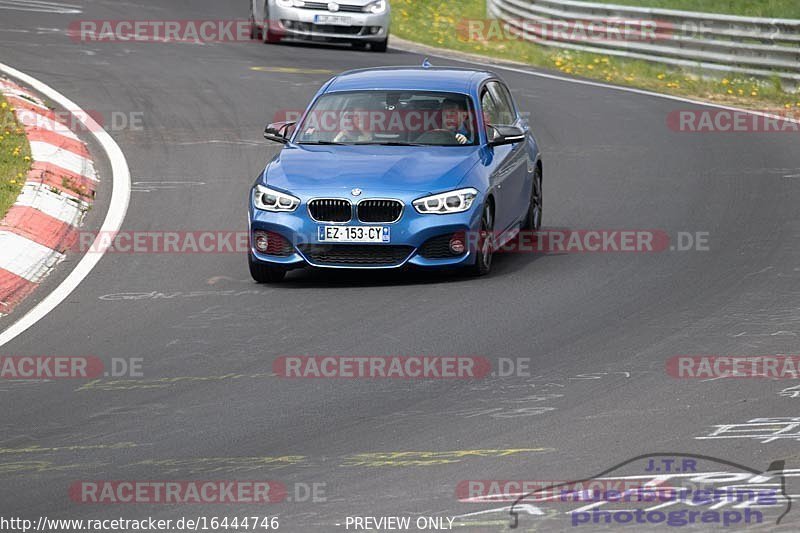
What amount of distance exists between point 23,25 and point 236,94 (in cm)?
825

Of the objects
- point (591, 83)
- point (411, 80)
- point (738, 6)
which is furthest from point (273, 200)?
point (738, 6)

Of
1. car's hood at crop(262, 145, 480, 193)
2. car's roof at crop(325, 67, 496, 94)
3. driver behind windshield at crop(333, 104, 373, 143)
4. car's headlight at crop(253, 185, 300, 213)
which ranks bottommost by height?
car's headlight at crop(253, 185, 300, 213)

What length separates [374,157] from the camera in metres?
12.3

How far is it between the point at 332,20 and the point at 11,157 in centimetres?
1224

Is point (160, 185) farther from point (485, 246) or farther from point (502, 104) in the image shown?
point (485, 246)

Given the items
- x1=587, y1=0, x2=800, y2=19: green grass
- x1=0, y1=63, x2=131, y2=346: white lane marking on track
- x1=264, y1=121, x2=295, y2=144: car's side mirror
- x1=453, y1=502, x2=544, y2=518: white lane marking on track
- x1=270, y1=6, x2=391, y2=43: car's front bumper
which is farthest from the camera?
x1=587, y1=0, x2=800, y2=19: green grass

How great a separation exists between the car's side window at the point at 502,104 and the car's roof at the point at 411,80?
0.17 meters

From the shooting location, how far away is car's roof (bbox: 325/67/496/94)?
1316 centimetres

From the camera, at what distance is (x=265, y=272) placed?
39.4 ft

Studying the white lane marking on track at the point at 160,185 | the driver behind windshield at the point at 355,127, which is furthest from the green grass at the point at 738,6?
the driver behind windshield at the point at 355,127

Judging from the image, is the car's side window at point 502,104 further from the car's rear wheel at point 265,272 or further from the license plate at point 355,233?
the car's rear wheel at point 265,272

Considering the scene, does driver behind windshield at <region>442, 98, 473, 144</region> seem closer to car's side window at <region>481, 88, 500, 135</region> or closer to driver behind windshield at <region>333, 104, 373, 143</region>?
car's side window at <region>481, 88, 500, 135</region>

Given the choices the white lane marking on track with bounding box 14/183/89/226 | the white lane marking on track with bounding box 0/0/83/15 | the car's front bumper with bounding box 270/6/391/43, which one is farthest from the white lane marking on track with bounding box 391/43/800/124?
the white lane marking on track with bounding box 14/183/89/226

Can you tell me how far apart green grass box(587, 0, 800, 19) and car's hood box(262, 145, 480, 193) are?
54.1 ft
